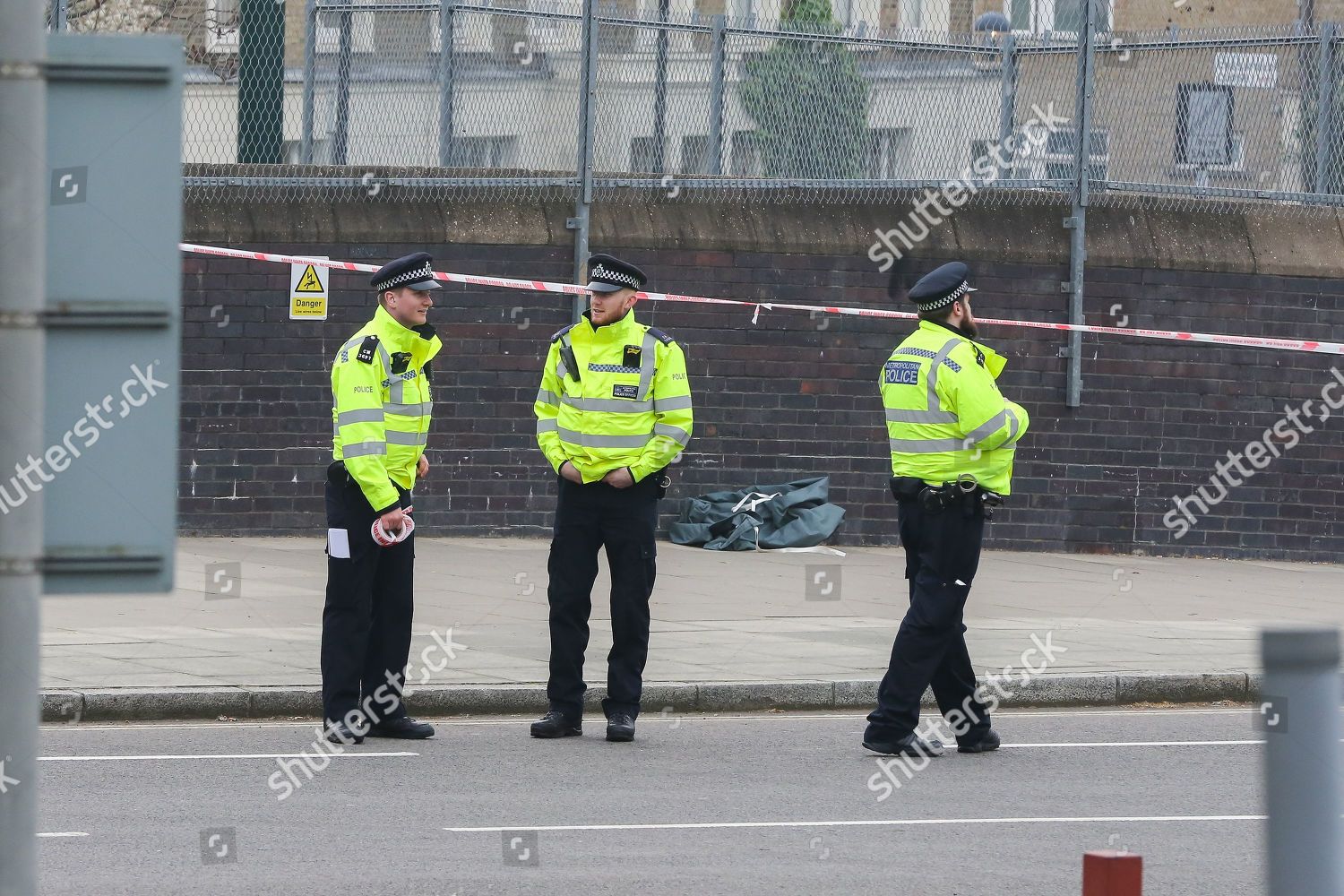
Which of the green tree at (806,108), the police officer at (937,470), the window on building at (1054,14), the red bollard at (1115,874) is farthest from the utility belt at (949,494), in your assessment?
the window on building at (1054,14)

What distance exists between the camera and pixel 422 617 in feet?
38.2

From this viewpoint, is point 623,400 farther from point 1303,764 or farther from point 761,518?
point 761,518

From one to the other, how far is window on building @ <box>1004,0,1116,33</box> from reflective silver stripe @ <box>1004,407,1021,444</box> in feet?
27.9

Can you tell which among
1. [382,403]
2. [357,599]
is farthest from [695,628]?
[382,403]

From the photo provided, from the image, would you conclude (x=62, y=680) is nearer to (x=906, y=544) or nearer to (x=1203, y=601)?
(x=906, y=544)

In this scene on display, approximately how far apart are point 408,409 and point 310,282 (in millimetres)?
6549

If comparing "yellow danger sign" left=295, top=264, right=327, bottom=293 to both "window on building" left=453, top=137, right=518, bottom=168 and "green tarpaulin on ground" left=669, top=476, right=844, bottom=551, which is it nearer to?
"window on building" left=453, top=137, right=518, bottom=168

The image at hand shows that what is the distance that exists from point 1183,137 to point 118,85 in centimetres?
1449

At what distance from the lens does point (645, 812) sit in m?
7.29

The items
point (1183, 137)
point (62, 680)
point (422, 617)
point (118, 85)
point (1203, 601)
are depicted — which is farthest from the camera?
point (1183, 137)

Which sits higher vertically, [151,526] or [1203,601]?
[151,526]

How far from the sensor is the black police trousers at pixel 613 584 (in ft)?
29.2

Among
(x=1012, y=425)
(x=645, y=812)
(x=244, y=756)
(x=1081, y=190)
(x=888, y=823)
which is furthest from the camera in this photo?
(x=1081, y=190)

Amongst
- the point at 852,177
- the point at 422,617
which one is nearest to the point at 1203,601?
the point at 852,177
